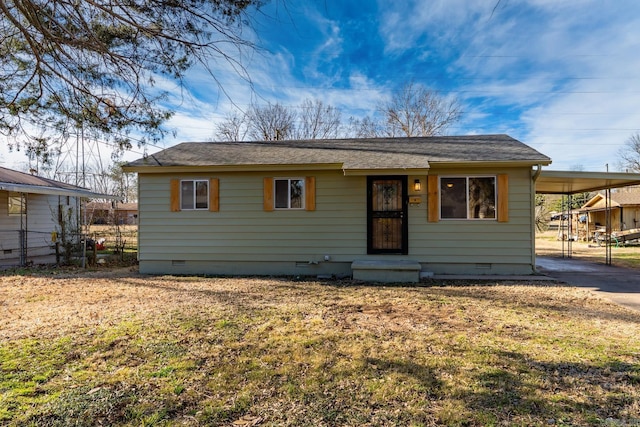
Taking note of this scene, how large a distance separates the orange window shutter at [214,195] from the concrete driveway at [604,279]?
309 inches

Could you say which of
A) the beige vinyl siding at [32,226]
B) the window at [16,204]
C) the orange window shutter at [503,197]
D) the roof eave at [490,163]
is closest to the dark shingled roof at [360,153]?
the roof eave at [490,163]

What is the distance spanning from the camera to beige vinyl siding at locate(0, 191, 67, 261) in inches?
436

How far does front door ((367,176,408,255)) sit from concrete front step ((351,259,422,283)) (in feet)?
1.84

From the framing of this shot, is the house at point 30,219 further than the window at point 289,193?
Yes

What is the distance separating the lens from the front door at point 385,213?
25.1ft

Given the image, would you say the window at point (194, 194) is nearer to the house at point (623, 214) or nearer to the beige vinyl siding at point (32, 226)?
the beige vinyl siding at point (32, 226)

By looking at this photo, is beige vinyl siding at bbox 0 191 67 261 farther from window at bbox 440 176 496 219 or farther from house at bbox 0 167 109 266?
window at bbox 440 176 496 219

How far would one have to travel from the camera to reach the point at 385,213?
7676 millimetres

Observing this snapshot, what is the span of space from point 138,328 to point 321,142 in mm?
7221

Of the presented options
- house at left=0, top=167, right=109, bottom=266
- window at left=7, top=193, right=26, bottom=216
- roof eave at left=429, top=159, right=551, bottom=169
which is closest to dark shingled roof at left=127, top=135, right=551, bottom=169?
roof eave at left=429, top=159, right=551, bottom=169

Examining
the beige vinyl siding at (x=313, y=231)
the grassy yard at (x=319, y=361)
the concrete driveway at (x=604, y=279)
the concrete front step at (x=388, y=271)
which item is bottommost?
the concrete driveway at (x=604, y=279)

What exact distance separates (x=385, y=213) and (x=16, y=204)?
13.0m

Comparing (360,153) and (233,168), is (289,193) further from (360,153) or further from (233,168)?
(360,153)

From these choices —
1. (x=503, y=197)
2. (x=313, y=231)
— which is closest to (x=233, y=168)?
(x=313, y=231)
